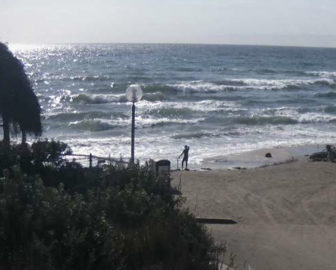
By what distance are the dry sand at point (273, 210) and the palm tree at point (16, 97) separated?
3.50 m

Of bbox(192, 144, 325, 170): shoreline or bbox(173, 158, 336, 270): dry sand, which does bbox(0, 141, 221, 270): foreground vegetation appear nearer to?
bbox(173, 158, 336, 270): dry sand

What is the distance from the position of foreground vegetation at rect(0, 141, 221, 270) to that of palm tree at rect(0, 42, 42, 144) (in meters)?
6.93

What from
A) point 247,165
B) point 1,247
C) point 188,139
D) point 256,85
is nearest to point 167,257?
point 1,247

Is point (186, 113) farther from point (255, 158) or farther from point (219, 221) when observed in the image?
point (219, 221)

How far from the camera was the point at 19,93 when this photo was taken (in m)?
12.6

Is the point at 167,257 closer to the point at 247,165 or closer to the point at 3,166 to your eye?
the point at 3,166

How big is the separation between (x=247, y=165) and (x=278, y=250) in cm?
1258

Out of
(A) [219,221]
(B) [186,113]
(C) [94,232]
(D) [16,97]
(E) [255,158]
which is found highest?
(C) [94,232]

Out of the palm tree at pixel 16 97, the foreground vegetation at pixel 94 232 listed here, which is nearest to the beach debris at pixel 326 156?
the palm tree at pixel 16 97

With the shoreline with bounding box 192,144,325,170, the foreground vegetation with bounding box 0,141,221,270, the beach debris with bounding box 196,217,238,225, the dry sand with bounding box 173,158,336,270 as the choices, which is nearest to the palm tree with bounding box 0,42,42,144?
the dry sand with bounding box 173,158,336,270

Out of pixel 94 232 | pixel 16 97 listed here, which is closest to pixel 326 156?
pixel 16 97

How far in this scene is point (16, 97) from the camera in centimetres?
1262

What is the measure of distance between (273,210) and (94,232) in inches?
364

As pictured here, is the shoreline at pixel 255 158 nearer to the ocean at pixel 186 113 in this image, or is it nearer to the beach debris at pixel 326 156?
the ocean at pixel 186 113
